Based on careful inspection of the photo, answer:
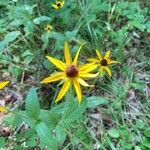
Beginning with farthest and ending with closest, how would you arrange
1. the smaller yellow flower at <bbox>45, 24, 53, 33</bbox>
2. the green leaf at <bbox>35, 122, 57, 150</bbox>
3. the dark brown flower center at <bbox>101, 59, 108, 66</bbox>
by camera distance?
1. the smaller yellow flower at <bbox>45, 24, 53, 33</bbox>
2. the dark brown flower center at <bbox>101, 59, 108, 66</bbox>
3. the green leaf at <bbox>35, 122, 57, 150</bbox>

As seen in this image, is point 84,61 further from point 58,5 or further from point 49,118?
point 49,118

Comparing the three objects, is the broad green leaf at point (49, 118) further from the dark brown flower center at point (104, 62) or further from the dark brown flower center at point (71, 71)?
the dark brown flower center at point (104, 62)

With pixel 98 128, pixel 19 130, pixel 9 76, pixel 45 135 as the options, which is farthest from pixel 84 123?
pixel 45 135

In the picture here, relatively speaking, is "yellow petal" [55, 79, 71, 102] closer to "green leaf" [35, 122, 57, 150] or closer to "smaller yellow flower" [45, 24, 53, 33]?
"green leaf" [35, 122, 57, 150]

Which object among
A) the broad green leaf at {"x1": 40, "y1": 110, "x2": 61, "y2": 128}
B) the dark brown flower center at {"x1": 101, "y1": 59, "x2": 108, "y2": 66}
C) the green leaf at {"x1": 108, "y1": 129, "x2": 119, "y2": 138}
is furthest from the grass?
the broad green leaf at {"x1": 40, "y1": 110, "x2": 61, "y2": 128}

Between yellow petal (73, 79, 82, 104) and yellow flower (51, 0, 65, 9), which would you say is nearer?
yellow petal (73, 79, 82, 104)

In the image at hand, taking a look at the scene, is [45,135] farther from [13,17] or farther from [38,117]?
[13,17]
